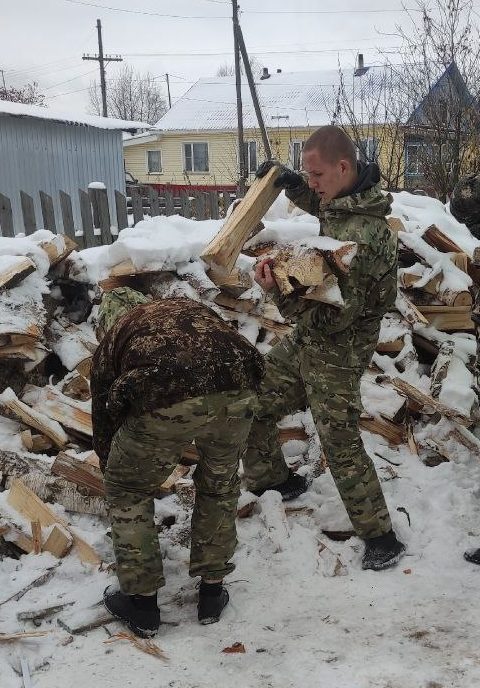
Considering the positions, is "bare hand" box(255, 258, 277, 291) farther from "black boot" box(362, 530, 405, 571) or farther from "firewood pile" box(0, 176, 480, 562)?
"black boot" box(362, 530, 405, 571)

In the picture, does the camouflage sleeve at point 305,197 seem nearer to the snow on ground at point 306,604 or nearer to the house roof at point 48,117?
the snow on ground at point 306,604

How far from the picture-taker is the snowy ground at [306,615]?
7.79 ft

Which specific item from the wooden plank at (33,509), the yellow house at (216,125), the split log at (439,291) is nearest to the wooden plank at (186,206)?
the split log at (439,291)

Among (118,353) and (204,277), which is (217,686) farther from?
(204,277)

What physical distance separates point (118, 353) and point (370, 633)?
162cm

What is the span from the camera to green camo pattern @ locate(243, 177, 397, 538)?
10.4 feet

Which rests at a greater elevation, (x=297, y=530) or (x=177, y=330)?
(x=177, y=330)

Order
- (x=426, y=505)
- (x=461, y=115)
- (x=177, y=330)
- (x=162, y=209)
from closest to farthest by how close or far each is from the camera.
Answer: (x=177, y=330) < (x=426, y=505) < (x=461, y=115) < (x=162, y=209)

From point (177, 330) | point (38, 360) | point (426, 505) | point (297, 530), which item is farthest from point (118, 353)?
point (426, 505)

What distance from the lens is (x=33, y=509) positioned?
331 centimetres

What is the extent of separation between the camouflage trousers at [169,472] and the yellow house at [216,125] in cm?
2954

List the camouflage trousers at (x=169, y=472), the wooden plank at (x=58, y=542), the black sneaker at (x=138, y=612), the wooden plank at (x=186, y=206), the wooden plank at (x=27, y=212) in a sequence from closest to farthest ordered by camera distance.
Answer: the camouflage trousers at (x=169, y=472) < the black sneaker at (x=138, y=612) < the wooden plank at (x=58, y=542) < the wooden plank at (x=27, y=212) < the wooden plank at (x=186, y=206)

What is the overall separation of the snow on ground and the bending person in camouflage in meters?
0.21

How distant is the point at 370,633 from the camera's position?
8.67 ft
